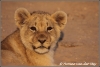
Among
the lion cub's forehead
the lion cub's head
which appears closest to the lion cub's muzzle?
the lion cub's head

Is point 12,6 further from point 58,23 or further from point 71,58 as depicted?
point 71,58

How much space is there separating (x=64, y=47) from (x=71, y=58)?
134 mm

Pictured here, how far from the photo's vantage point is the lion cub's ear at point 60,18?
358 centimetres

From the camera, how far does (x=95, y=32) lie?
3.66 m

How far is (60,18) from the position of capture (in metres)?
3.59

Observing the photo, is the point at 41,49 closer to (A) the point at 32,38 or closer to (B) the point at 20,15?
(A) the point at 32,38

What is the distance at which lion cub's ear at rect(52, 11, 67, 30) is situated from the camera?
3582mm

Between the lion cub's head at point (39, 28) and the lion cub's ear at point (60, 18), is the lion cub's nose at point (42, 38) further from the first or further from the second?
the lion cub's ear at point (60, 18)

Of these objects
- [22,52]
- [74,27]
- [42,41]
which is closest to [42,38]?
[42,41]

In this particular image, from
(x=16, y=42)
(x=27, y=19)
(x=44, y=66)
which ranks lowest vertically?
(x=44, y=66)

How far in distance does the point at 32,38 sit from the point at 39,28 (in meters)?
0.12

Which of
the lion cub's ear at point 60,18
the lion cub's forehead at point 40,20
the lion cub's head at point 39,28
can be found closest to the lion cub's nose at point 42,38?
the lion cub's head at point 39,28

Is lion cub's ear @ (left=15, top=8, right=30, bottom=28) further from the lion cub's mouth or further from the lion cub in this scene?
the lion cub's mouth

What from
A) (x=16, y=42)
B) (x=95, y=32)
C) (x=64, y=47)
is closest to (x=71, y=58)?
(x=64, y=47)
